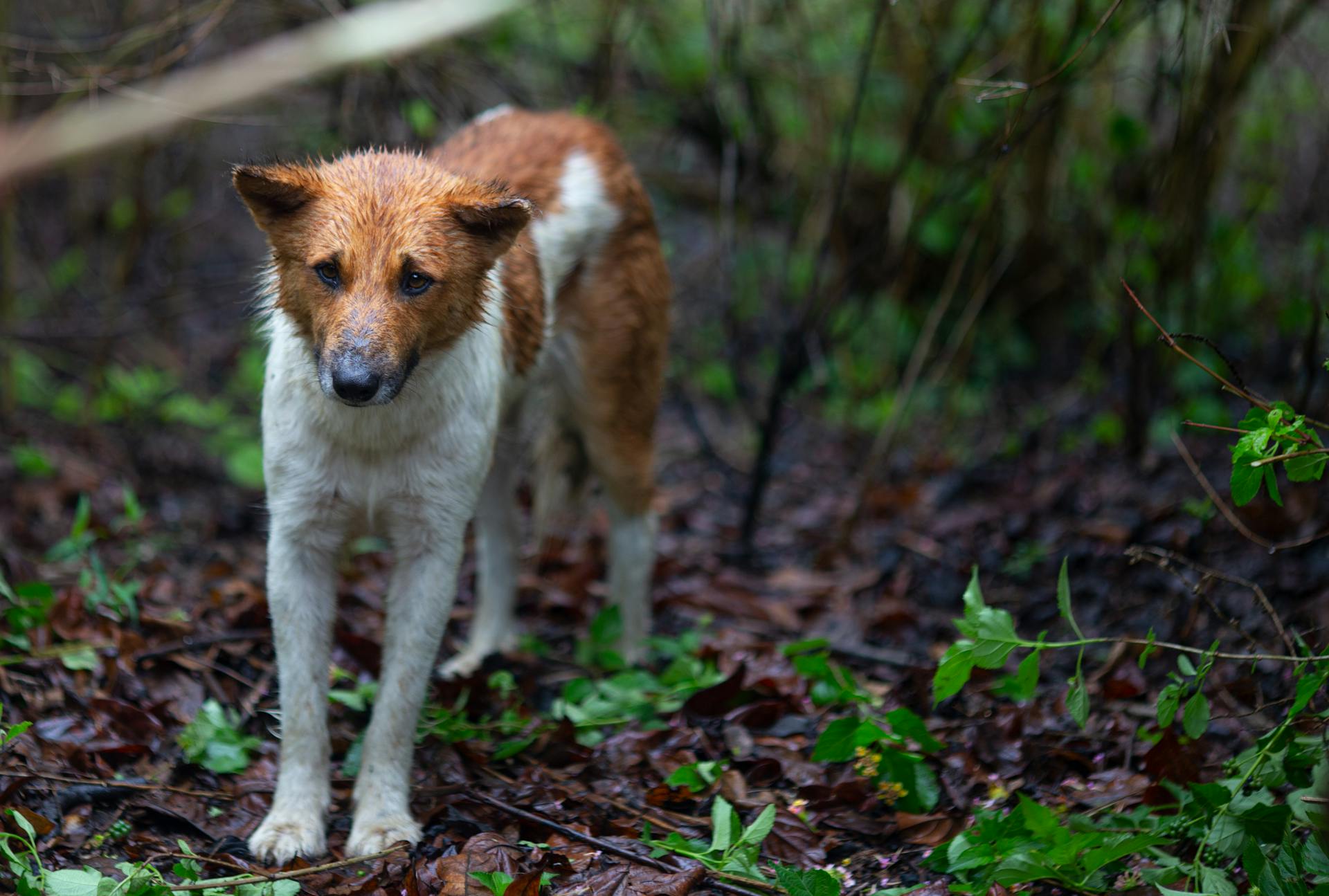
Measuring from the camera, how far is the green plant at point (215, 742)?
13.8 ft

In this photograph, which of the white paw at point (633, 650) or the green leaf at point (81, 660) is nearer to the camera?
the green leaf at point (81, 660)

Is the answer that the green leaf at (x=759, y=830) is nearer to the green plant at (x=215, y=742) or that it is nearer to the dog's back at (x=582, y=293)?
the green plant at (x=215, y=742)

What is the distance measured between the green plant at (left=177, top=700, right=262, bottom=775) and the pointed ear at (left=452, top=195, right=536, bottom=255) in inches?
79.4

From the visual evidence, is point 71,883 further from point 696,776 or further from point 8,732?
point 696,776

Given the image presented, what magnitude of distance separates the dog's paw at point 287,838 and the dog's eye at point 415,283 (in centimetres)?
174

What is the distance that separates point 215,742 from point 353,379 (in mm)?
1677

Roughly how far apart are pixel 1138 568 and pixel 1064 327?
4.19 meters

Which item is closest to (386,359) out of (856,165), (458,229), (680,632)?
(458,229)

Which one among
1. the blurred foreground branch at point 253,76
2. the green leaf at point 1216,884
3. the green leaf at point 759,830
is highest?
the blurred foreground branch at point 253,76

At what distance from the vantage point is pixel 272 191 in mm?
3688

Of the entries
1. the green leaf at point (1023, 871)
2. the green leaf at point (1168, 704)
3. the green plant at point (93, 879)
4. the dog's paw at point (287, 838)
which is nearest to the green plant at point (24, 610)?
the green plant at point (93, 879)

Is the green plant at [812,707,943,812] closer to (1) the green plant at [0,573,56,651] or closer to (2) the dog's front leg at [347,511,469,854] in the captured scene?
(2) the dog's front leg at [347,511,469,854]

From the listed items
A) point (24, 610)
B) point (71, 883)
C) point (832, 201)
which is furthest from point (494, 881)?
point (832, 201)

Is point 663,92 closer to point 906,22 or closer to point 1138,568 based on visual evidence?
point 906,22
